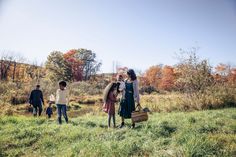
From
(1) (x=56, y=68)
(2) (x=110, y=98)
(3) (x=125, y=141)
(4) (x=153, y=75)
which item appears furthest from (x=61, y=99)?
(4) (x=153, y=75)

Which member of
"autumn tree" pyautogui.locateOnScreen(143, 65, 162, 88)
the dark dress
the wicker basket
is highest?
"autumn tree" pyautogui.locateOnScreen(143, 65, 162, 88)

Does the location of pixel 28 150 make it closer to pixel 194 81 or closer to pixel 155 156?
pixel 155 156

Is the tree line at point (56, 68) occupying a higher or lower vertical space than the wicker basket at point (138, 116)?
higher

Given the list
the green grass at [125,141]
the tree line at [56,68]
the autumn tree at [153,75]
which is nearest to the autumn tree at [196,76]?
the green grass at [125,141]

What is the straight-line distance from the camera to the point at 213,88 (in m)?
16.0

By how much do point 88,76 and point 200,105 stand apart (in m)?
62.1

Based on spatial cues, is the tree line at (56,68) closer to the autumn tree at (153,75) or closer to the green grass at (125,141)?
the autumn tree at (153,75)

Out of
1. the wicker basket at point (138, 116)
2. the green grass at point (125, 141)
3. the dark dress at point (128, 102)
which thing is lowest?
the green grass at point (125, 141)

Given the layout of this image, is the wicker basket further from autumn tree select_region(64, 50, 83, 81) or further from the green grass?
autumn tree select_region(64, 50, 83, 81)

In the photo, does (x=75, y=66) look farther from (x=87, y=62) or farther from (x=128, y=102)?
(x=128, y=102)

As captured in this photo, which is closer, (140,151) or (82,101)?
(140,151)

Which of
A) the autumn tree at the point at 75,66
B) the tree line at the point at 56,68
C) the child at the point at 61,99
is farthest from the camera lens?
the autumn tree at the point at 75,66

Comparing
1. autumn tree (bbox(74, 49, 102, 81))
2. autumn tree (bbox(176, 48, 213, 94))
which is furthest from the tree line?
autumn tree (bbox(176, 48, 213, 94))

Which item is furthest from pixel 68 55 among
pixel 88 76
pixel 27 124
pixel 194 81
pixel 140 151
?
pixel 140 151
